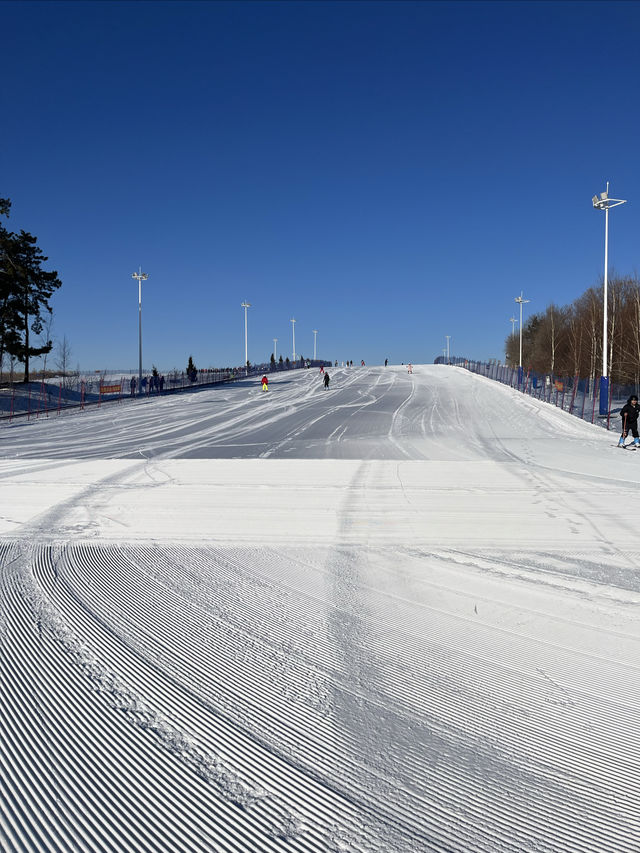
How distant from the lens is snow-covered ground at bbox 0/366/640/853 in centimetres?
265

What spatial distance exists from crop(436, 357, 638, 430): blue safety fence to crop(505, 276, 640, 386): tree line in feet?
3.68

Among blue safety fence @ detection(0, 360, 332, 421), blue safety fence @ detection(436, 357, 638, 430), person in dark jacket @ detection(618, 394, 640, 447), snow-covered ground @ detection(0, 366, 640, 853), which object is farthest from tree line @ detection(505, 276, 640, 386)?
blue safety fence @ detection(0, 360, 332, 421)

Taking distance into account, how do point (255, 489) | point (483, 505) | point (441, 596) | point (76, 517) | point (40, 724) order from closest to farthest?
point (40, 724) < point (441, 596) < point (76, 517) < point (483, 505) < point (255, 489)

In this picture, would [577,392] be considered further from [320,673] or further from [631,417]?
[320,673]

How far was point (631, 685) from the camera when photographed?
3.78m

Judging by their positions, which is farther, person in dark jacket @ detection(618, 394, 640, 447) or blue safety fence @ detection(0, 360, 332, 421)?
blue safety fence @ detection(0, 360, 332, 421)

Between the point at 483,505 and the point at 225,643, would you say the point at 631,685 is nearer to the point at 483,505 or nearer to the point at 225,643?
the point at 225,643

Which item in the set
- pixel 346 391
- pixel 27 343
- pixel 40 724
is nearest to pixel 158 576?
pixel 40 724

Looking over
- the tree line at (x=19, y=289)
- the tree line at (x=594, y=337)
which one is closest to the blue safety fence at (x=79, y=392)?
the tree line at (x=19, y=289)

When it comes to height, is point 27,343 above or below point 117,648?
above

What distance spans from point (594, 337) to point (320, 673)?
177ft

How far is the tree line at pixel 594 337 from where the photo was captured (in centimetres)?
4656

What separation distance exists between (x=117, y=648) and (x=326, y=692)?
5.33 ft

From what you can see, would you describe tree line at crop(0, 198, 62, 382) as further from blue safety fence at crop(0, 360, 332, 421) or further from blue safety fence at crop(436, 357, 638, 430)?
blue safety fence at crop(436, 357, 638, 430)
